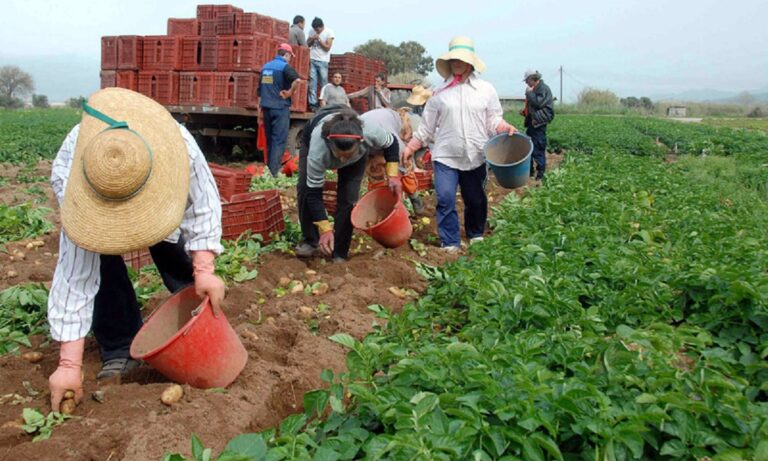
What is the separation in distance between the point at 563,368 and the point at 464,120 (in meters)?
3.72

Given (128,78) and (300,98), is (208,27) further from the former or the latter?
(300,98)

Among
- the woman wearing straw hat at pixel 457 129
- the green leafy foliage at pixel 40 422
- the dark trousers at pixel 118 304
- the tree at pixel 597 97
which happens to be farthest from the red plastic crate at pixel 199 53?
the tree at pixel 597 97

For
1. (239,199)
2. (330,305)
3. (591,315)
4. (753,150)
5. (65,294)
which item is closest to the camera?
(65,294)

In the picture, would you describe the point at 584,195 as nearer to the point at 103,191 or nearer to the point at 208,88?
the point at 103,191

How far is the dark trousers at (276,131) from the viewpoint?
1028cm

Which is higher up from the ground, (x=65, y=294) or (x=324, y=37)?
(x=324, y=37)

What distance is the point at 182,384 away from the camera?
3031 millimetres

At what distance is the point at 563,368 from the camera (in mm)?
2680

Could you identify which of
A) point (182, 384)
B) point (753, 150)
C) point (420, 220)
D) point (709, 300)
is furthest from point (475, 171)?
point (753, 150)

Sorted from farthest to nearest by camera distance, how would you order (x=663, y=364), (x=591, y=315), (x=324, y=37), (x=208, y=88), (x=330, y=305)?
1. (x=324, y=37)
2. (x=208, y=88)
3. (x=330, y=305)
4. (x=591, y=315)
5. (x=663, y=364)

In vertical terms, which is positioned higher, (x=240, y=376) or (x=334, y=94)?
Answer: (x=334, y=94)

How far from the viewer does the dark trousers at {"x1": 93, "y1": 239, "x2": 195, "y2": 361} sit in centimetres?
329

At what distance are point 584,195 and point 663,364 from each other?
4.50 meters

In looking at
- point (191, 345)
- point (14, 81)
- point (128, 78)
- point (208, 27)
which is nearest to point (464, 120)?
point (191, 345)
